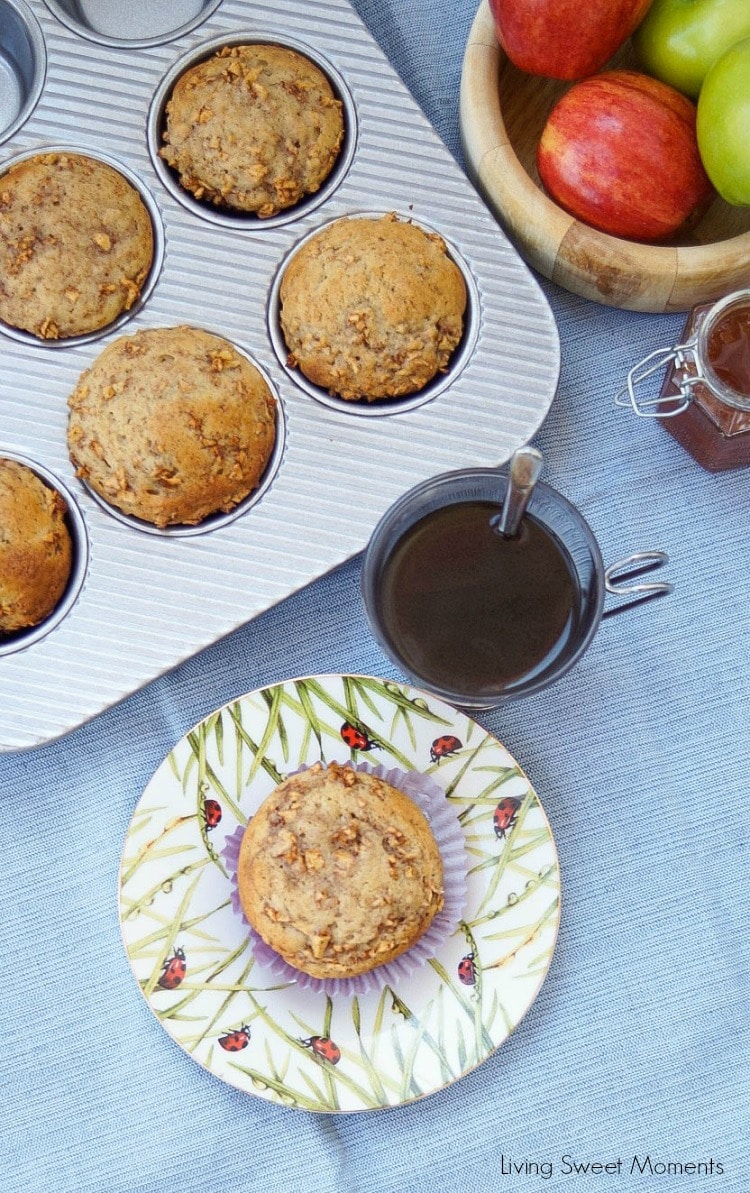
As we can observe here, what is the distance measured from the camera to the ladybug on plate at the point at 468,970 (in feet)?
3.97

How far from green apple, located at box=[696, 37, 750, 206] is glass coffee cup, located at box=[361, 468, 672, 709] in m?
0.38

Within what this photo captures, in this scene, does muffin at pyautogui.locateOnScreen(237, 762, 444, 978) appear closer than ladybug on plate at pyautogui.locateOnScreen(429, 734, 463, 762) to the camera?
Yes

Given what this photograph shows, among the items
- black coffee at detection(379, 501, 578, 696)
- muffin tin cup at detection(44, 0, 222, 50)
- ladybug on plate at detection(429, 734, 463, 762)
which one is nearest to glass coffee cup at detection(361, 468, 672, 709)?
black coffee at detection(379, 501, 578, 696)

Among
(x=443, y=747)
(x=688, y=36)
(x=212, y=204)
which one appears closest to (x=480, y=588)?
(x=443, y=747)

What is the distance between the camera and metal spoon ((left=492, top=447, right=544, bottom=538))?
40.8 inches

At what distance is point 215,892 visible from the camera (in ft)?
4.02

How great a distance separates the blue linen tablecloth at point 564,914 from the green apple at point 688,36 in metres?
0.26

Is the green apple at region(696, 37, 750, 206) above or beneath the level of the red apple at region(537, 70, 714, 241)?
above

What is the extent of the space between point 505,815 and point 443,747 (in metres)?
→ 0.10

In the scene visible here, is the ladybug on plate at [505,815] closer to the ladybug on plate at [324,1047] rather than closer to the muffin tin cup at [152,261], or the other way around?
the ladybug on plate at [324,1047]

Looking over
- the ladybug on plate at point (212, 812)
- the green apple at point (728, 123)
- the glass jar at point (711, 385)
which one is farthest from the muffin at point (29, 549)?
the green apple at point (728, 123)

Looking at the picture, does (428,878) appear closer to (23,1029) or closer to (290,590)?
(290,590)

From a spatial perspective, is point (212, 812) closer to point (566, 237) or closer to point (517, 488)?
point (517, 488)

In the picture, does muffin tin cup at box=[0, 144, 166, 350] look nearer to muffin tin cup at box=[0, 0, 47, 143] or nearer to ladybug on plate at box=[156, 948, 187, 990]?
muffin tin cup at box=[0, 0, 47, 143]
